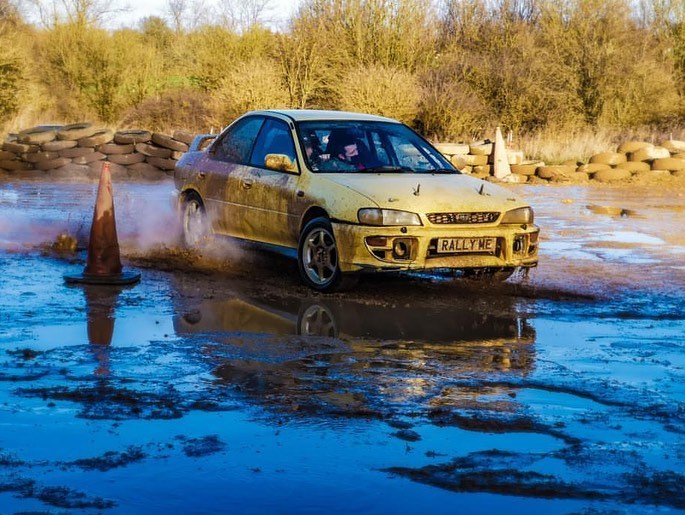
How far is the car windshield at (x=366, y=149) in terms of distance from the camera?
36.5 feet

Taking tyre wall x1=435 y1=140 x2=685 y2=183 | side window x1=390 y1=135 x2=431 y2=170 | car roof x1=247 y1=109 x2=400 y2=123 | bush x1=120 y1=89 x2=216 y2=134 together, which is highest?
bush x1=120 y1=89 x2=216 y2=134

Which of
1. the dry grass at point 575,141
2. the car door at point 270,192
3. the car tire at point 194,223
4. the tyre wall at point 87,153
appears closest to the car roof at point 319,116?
the car door at point 270,192

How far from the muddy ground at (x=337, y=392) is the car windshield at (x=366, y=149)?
103cm

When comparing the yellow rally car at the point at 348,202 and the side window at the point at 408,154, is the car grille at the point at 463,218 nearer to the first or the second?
the yellow rally car at the point at 348,202

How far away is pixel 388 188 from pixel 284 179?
3.87 ft

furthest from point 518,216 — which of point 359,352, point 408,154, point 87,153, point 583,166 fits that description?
point 583,166

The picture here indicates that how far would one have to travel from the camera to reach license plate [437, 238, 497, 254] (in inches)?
394

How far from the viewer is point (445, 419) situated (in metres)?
5.84

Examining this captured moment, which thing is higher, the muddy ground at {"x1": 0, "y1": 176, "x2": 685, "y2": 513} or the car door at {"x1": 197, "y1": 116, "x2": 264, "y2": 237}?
the car door at {"x1": 197, "y1": 116, "x2": 264, "y2": 237}

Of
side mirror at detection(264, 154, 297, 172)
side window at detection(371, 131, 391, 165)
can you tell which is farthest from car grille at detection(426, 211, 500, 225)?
side mirror at detection(264, 154, 297, 172)

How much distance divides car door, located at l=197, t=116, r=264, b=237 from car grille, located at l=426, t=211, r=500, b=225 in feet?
7.55

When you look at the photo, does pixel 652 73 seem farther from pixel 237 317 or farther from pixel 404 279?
pixel 237 317

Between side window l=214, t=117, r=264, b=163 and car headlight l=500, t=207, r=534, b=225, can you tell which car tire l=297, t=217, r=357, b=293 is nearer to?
car headlight l=500, t=207, r=534, b=225

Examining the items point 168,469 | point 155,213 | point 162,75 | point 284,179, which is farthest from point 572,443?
point 162,75
